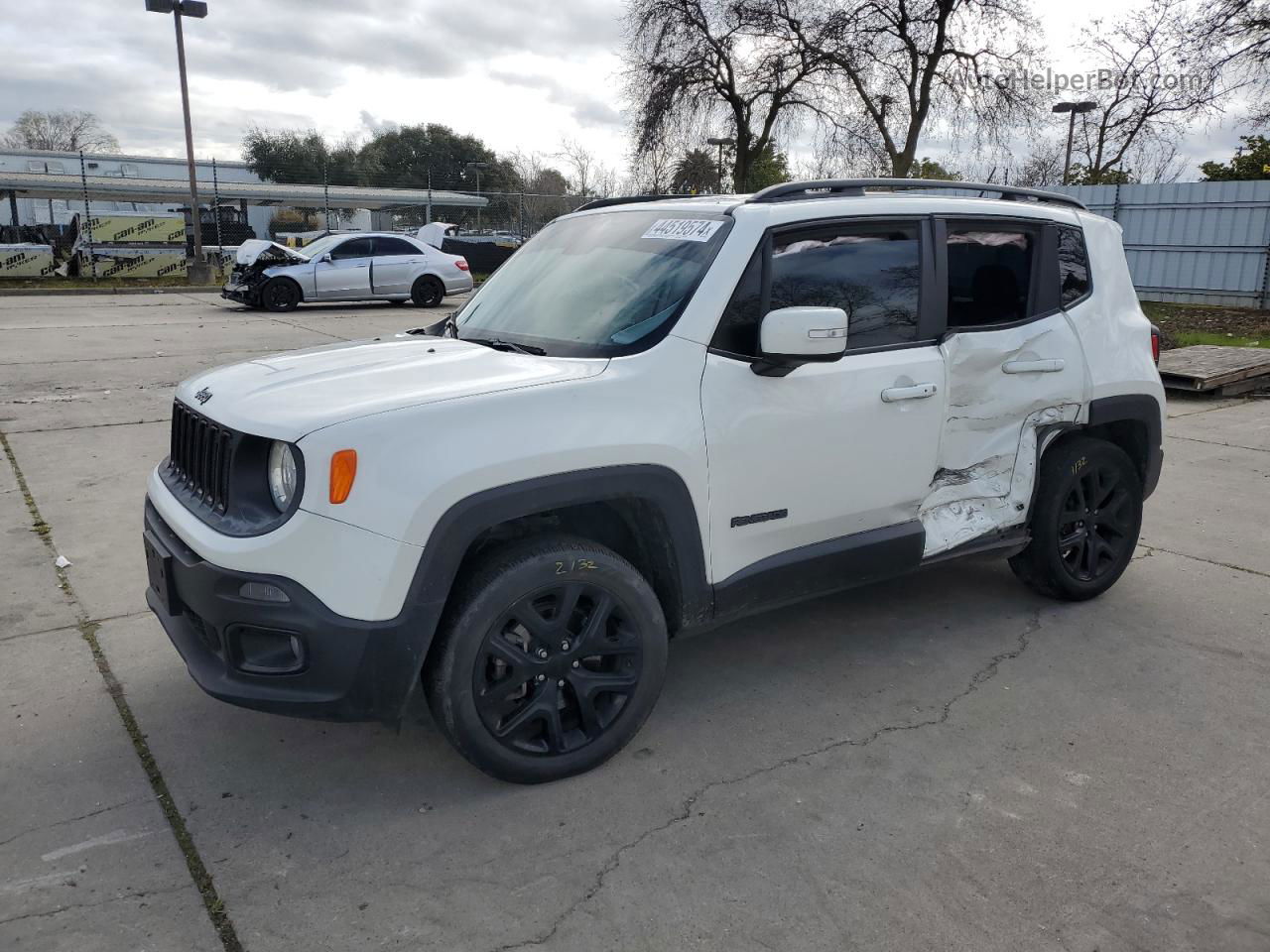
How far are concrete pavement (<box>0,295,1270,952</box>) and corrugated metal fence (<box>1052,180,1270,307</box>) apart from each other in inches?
639

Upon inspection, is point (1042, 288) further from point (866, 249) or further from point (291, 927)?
point (291, 927)

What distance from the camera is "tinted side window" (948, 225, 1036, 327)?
3.86 metres

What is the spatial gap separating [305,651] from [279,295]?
1661 centimetres

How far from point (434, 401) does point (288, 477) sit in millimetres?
455

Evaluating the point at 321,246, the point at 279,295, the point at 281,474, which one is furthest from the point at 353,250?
the point at 281,474

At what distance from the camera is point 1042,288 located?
4141mm

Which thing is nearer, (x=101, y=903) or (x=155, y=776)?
(x=101, y=903)

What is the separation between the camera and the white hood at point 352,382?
8.93 ft

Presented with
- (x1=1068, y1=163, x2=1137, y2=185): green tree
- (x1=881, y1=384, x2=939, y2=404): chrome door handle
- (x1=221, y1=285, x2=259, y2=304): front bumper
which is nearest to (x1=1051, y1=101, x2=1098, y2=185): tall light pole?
Answer: (x1=1068, y1=163, x2=1137, y2=185): green tree

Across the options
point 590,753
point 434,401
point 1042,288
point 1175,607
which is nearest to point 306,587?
point 434,401

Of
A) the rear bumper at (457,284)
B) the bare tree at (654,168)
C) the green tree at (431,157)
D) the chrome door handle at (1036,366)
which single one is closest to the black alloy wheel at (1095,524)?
the chrome door handle at (1036,366)

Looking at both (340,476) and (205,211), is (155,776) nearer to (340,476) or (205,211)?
(340,476)

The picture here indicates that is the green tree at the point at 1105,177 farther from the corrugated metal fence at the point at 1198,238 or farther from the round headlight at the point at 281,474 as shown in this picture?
the round headlight at the point at 281,474

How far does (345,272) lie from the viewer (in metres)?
18.3
